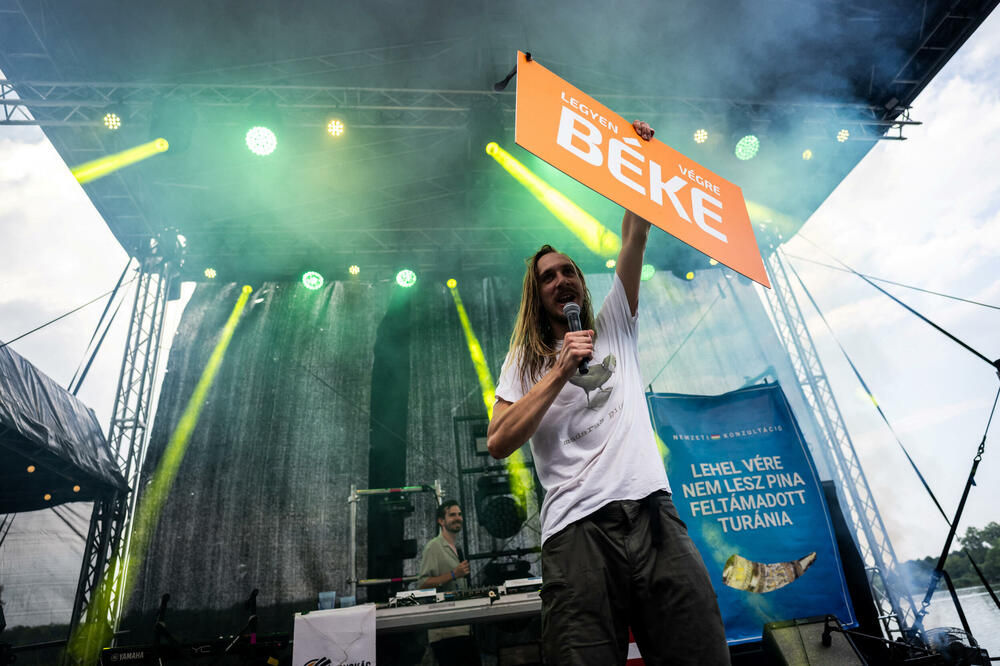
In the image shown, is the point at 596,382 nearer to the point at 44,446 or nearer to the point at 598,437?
the point at 598,437

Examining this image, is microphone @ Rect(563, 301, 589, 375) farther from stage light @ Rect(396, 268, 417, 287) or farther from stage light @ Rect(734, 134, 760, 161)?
stage light @ Rect(396, 268, 417, 287)

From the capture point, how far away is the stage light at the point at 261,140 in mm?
5781

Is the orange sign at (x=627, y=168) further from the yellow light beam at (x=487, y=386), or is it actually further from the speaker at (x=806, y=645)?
the yellow light beam at (x=487, y=386)

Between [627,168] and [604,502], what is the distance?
31.0 inches

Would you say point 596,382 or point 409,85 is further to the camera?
point 409,85

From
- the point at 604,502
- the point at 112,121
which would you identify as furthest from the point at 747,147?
the point at 112,121

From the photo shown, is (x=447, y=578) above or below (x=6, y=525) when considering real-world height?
below

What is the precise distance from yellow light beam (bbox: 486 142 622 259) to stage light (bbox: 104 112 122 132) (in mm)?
3743

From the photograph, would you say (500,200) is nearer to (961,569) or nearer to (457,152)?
(457,152)

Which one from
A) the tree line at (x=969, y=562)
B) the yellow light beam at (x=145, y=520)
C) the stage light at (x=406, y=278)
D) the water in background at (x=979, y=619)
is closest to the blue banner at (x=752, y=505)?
the tree line at (x=969, y=562)

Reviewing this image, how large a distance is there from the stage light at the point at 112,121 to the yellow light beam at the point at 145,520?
2797mm

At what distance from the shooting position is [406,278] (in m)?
7.91

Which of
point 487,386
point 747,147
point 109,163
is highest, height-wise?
point 109,163

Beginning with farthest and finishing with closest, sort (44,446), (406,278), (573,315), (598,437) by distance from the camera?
1. (406,278)
2. (44,446)
3. (573,315)
4. (598,437)
